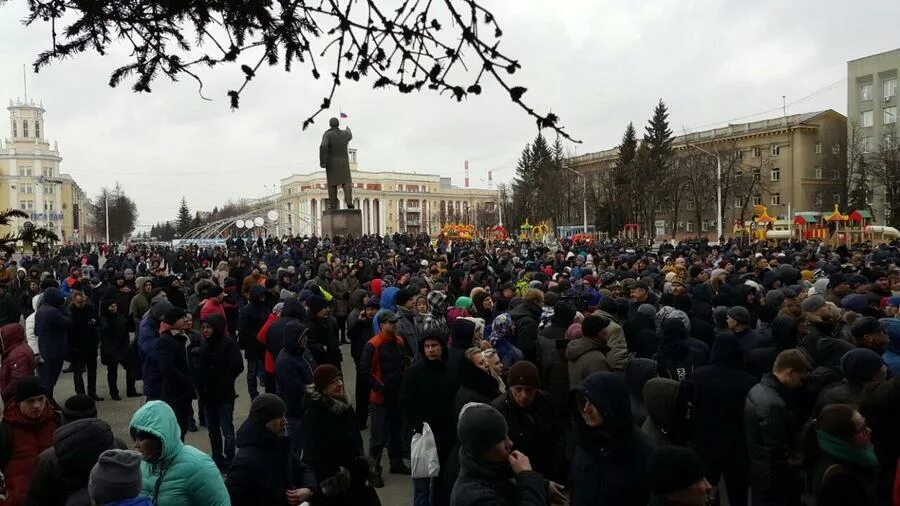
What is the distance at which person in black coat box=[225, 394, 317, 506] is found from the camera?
3830 millimetres

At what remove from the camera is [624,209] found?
6206 centimetres

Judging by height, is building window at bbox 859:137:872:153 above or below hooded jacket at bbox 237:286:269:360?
above

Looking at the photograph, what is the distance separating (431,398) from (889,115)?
67082mm

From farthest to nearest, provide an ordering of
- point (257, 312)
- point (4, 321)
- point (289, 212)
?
1. point (289, 212)
2. point (4, 321)
3. point (257, 312)

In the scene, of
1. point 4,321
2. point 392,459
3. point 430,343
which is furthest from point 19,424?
point 4,321

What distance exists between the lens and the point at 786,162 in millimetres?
68125

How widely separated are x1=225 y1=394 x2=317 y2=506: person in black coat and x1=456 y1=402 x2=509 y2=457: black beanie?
4.31 ft

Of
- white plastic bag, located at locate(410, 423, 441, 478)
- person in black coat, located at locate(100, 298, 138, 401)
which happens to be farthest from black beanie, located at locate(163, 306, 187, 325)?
person in black coat, located at locate(100, 298, 138, 401)

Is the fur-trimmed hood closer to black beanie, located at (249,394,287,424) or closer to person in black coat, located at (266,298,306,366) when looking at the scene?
black beanie, located at (249,394,287,424)

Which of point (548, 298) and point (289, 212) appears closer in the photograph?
point (548, 298)

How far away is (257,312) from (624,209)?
56116 mm

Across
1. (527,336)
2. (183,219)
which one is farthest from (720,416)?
(183,219)

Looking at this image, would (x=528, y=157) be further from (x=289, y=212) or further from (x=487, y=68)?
(x=487, y=68)

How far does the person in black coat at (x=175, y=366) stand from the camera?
21.7 ft
